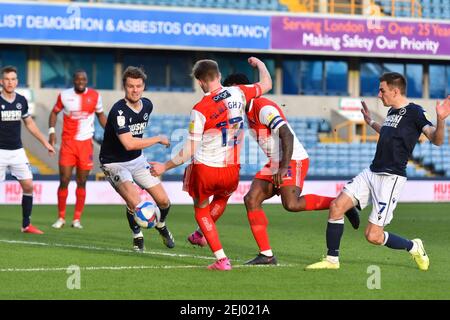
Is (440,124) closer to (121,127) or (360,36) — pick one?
(121,127)

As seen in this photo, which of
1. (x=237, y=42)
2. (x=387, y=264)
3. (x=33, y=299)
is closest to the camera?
(x=33, y=299)

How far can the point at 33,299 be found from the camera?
24.5ft

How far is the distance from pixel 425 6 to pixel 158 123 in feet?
35.6

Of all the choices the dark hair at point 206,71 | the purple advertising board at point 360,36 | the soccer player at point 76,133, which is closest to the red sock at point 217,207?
the dark hair at point 206,71

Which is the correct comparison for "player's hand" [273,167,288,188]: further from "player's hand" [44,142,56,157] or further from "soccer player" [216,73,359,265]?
"player's hand" [44,142,56,157]

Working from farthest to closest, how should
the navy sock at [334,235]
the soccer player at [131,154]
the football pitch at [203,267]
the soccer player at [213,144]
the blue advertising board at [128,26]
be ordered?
the blue advertising board at [128,26], the soccer player at [131,154], the navy sock at [334,235], the soccer player at [213,144], the football pitch at [203,267]

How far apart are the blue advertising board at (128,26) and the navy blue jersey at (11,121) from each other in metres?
15.5

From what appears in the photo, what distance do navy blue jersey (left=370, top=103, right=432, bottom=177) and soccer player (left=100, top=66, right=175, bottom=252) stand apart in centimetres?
289

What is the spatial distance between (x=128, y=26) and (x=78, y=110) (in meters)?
14.5

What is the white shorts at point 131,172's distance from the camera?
1139cm

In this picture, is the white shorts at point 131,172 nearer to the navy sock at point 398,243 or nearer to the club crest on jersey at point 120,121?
the club crest on jersey at point 120,121
